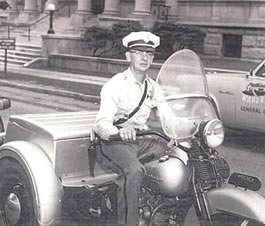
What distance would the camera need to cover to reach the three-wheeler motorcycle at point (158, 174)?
11.9 ft

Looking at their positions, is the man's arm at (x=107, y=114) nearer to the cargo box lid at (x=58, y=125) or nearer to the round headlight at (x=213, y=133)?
the cargo box lid at (x=58, y=125)

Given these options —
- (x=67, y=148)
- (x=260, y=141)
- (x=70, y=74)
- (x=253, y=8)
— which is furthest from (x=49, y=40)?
(x=67, y=148)

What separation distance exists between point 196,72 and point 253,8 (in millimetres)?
23314

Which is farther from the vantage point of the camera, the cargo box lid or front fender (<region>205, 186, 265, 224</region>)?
the cargo box lid

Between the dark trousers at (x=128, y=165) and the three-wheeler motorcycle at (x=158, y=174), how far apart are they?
0.09m

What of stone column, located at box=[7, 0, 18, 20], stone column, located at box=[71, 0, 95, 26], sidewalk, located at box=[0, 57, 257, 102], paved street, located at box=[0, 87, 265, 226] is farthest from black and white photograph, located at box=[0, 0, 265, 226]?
stone column, located at box=[7, 0, 18, 20]

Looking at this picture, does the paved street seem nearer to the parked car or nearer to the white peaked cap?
the parked car

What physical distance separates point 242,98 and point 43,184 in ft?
19.7

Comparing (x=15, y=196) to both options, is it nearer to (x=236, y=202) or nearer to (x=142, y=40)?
(x=142, y=40)

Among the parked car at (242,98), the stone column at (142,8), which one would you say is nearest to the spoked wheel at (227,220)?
the parked car at (242,98)

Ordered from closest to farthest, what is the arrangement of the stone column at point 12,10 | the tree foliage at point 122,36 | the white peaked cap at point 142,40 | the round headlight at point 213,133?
the round headlight at point 213,133 → the white peaked cap at point 142,40 → the tree foliage at point 122,36 → the stone column at point 12,10

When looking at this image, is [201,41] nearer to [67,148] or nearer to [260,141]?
[260,141]

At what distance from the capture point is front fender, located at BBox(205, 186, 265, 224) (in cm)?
349

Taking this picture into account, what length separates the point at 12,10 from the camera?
37.8m
